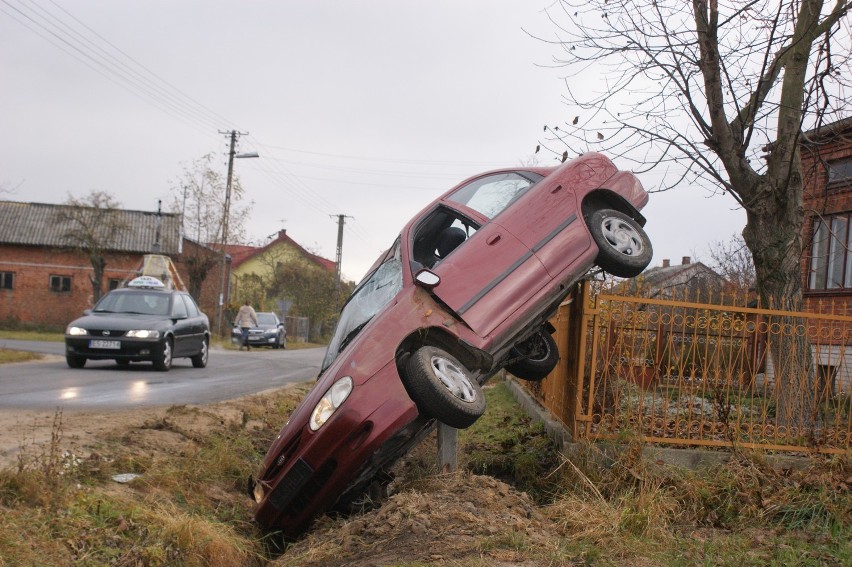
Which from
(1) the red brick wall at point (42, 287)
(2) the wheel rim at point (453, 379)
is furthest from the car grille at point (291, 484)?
(1) the red brick wall at point (42, 287)

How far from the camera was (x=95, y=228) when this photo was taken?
44250 mm

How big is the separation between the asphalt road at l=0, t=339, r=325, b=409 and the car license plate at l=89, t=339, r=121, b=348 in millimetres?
462

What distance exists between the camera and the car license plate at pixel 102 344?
14.3 meters

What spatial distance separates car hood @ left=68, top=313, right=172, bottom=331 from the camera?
14.4 meters

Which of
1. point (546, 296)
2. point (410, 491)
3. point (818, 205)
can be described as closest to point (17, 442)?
point (410, 491)

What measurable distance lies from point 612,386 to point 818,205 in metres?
12.9

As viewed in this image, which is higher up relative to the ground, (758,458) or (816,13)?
(816,13)

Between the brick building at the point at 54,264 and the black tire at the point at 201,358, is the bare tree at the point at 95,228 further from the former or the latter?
the black tire at the point at 201,358

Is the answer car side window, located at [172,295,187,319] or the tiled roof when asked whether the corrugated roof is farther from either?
car side window, located at [172,295,187,319]

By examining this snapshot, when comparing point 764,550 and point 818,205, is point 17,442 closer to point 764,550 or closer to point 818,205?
point 764,550

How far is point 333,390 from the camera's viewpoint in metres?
5.41

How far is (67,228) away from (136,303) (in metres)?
35.4

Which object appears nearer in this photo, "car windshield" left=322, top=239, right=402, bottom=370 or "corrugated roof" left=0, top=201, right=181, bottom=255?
"car windshield" left=322, top=239, right=402, bottom=370

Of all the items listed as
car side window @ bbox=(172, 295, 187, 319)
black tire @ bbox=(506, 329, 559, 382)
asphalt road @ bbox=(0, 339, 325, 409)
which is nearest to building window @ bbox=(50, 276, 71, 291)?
asphalt road @ bbox=(0, 339, 325, 409)
